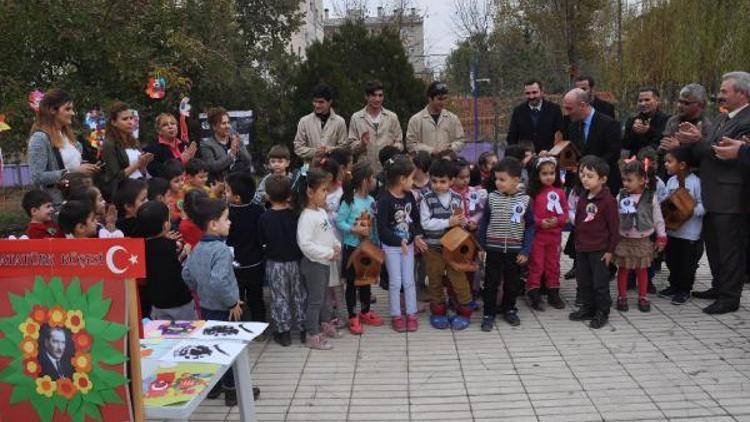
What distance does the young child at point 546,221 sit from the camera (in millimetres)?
6031

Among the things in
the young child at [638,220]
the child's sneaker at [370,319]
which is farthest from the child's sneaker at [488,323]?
the young child at [638,220]

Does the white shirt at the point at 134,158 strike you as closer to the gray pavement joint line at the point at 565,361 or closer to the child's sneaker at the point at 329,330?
the child's sneaker at the point at 329,330

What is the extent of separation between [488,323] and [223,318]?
2.42 m

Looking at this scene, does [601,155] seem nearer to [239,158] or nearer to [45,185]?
[239,158]

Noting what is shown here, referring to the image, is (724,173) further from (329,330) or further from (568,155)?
(329,330)

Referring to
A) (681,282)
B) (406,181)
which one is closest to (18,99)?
(406,181)

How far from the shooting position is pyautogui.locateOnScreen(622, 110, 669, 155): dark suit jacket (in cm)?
709

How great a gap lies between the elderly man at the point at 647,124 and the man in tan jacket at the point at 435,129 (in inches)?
74.2

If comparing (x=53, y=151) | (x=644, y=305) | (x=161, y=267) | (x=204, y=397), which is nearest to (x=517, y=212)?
(x=644, y=305)

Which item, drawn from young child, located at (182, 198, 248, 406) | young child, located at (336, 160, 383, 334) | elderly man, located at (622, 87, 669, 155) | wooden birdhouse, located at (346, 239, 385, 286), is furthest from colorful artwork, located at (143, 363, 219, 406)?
elderly man, located at (622, 87, 669, 155)

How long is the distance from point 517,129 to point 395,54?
3.76 meters

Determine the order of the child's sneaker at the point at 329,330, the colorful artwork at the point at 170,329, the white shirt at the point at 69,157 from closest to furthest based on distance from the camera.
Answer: the colorful artwork at the point at 170,329 < the white shirt at the point at 69,157 < the child's sneaker at the point at 329,330

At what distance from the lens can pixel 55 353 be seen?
2688 millimetres

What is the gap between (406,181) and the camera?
5.65m
